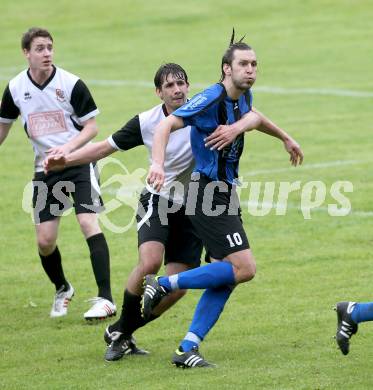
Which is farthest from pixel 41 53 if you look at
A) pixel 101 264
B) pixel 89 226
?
pixel 101 264

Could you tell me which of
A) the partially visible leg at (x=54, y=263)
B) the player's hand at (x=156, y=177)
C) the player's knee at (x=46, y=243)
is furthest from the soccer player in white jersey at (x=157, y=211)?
the player's knee at (x=46, y=243)

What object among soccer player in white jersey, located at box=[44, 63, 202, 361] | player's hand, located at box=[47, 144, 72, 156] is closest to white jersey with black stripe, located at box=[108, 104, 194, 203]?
soccer player in white jersey, located at box=[44, 63, 202, 361]

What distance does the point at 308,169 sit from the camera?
53.6 ft

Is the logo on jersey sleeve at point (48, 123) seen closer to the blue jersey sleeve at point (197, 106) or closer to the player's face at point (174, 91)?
the player's face at point (174, 91)

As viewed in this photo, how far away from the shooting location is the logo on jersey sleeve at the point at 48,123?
1029 centimetres

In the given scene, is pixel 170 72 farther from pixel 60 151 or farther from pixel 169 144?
pixel 60 151

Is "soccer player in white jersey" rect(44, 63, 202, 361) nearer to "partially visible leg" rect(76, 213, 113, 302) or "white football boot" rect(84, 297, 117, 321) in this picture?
"white football boot" rect(84, 297, 117, 321)

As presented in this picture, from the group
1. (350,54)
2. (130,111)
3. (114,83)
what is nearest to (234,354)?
(130,111)

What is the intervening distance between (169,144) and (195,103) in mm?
822

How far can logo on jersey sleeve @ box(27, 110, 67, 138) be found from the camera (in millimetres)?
10289

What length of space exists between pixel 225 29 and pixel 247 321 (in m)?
25.0

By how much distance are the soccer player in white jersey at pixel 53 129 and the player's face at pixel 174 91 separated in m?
1.62

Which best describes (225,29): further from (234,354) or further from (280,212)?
(234,354)

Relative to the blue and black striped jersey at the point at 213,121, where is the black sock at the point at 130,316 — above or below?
below
